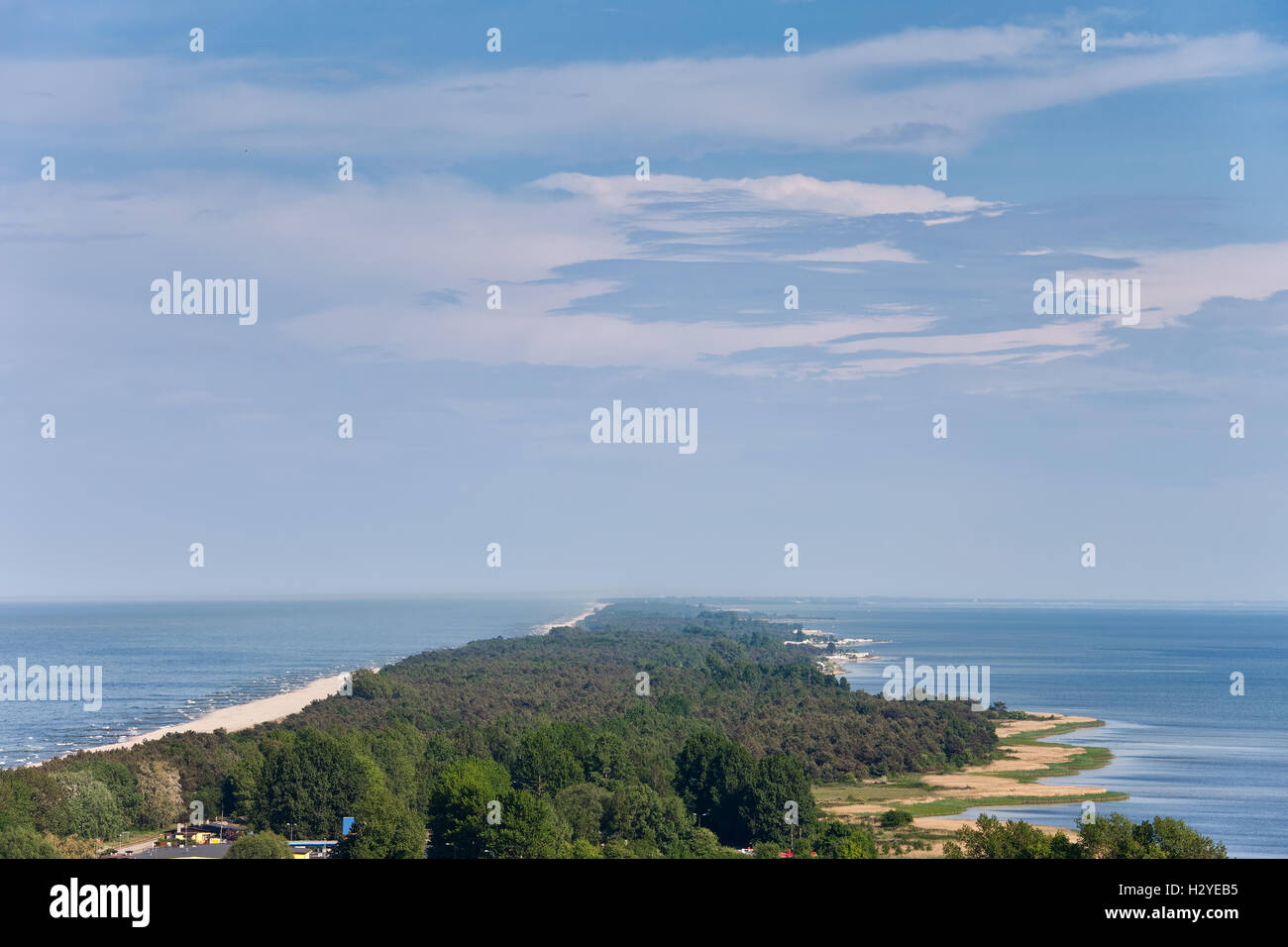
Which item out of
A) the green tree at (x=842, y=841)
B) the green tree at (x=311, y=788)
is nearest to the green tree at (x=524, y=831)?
the green tree at (x=842, y=841)

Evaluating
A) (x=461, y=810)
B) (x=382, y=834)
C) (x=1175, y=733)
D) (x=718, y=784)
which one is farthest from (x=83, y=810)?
(x=1175, y=733)

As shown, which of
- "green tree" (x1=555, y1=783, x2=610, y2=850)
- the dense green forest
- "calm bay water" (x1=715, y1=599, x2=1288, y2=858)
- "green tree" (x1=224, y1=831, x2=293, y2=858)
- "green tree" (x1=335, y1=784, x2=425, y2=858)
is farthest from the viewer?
"calm bay water" (x1=715, y1=599, x2=1288, y2=858)

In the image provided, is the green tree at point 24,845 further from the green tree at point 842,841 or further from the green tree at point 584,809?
the green tree at point 842,841

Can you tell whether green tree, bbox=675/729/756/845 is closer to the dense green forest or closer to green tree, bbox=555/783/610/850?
the dense green forest

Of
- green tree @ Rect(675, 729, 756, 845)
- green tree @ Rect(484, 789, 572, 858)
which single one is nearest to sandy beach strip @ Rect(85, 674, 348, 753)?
green tree @ Rect(675, 729, 756, 845)

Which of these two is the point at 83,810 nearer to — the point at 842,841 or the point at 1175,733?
the point at 842,841

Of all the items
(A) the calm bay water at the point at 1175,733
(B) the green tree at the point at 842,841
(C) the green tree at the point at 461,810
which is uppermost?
(C) the green tree at the point at 461,810
